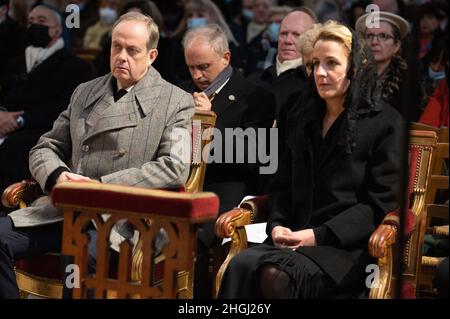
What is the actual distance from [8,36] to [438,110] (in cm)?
343

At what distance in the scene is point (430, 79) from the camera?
20.4 ft

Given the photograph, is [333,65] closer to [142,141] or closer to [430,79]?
[142,141]

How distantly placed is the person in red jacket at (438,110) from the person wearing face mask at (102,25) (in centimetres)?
422

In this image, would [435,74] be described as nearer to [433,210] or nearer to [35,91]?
[433,210]

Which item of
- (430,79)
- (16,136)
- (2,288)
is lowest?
(2,288)

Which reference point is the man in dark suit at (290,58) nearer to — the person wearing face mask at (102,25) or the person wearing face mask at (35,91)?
the person wearing face mask at (35,91)

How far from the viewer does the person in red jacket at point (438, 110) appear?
5512 millimetres

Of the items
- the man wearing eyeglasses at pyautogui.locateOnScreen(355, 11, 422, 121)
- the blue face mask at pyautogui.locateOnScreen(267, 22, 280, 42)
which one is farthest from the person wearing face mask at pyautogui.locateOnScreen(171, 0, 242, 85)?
the man wearing eyeglasses at pyautogui.locateOnScreen(355, 11, 422, 121)

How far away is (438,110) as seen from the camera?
5527 millimetres

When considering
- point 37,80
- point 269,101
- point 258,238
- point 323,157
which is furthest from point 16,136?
point 323,157

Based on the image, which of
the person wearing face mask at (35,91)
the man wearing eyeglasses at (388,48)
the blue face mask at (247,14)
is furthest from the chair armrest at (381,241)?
the blue face mask at (247,14)

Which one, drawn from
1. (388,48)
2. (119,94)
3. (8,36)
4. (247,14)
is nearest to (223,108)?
(119,94)
